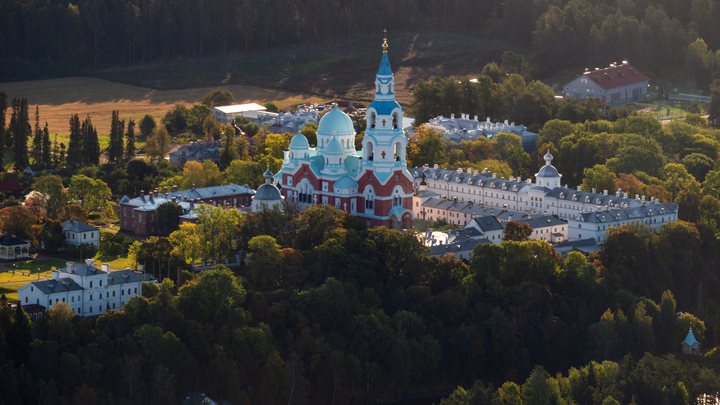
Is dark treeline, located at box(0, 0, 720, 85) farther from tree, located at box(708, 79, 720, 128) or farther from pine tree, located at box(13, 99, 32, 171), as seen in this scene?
pine tree, located at box(13, 99, 32, 171)

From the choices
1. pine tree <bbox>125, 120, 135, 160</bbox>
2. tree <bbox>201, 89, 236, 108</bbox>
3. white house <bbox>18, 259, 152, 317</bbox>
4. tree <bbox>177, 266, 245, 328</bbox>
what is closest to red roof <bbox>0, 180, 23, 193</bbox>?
pine tree <bbox>125, 120, 135, 160</bbox>

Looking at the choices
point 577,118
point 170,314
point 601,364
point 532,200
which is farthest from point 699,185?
point 170,314

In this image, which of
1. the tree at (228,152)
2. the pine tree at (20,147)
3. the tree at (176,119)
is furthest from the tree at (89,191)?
the tree at (176,119)

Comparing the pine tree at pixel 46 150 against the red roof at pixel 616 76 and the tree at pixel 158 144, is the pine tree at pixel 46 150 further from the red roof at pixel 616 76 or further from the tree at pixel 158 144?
the red roof at pixel 616 76

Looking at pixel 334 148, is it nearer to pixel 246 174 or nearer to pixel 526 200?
pixel 246 174

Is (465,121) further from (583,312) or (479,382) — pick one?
(479,382)

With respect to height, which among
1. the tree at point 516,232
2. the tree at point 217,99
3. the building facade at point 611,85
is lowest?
the tree at point 516,232

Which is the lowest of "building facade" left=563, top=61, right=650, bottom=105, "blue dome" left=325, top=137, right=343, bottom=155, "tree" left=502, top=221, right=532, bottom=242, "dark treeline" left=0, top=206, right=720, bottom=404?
"dark treeline" left=0, top=206, right=720, bottom=404
